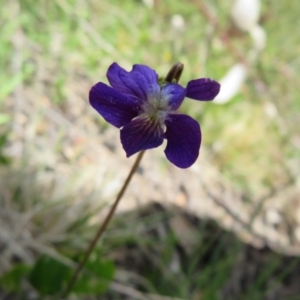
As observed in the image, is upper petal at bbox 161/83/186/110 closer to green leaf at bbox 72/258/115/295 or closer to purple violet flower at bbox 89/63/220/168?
purple violet flower at bbox 89/63/220/168

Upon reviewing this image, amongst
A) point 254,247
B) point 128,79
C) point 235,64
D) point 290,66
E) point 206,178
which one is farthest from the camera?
point 290,66

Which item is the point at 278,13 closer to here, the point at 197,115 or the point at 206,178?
the point at 197,115

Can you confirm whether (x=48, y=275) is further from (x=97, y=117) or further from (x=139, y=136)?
(x=97, y=117)

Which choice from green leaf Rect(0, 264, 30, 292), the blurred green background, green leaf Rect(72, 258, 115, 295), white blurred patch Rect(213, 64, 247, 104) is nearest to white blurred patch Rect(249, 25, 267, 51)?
the blurred green background

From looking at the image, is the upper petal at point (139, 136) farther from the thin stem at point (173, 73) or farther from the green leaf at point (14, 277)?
the green leaf at point (14, 277)

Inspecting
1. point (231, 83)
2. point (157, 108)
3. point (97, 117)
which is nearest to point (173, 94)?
point (157, 108)

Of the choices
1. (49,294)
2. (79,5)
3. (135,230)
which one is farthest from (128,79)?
(79,5)

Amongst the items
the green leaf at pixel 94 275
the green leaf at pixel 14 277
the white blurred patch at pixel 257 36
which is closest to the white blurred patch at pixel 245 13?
the white blurred patch at pixel 257 36
